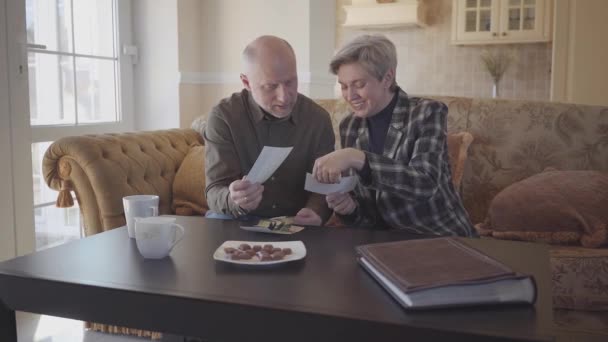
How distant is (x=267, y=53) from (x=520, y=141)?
49.4 inches

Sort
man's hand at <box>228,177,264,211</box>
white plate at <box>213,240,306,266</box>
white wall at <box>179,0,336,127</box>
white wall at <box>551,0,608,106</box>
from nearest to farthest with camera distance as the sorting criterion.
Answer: white plate at <box>213,240,306,266</box> → man's hand at <box>228,177,264,211</box> → white wall at <box>551,0,608,106</box> → white wall at <box>179,0,336,127</box>

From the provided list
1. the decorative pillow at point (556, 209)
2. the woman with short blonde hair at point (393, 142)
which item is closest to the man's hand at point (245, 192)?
the woman with short blonde hair at point (393, 142)

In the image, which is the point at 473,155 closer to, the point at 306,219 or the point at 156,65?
the point at 306,219

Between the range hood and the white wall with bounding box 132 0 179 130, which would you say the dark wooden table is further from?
the range hood

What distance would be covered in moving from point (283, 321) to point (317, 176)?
600 mm

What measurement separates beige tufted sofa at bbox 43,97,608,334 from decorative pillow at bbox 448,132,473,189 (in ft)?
0.34

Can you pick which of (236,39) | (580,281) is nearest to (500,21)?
(236,39)

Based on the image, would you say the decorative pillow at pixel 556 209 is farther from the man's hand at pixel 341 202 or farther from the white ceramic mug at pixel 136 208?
the white ceramic mug at pixel 136 208

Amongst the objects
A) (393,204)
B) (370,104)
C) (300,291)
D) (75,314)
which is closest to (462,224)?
(393,204)

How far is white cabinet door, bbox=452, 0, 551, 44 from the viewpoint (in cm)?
561

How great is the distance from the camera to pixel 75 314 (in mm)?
1055

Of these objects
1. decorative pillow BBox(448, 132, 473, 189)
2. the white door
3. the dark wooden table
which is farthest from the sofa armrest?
decorative pillow BBox(448, 132, 473, 189)

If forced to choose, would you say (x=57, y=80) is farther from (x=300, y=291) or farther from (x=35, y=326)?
(x=300, y=291)

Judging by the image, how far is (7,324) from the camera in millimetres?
1152
